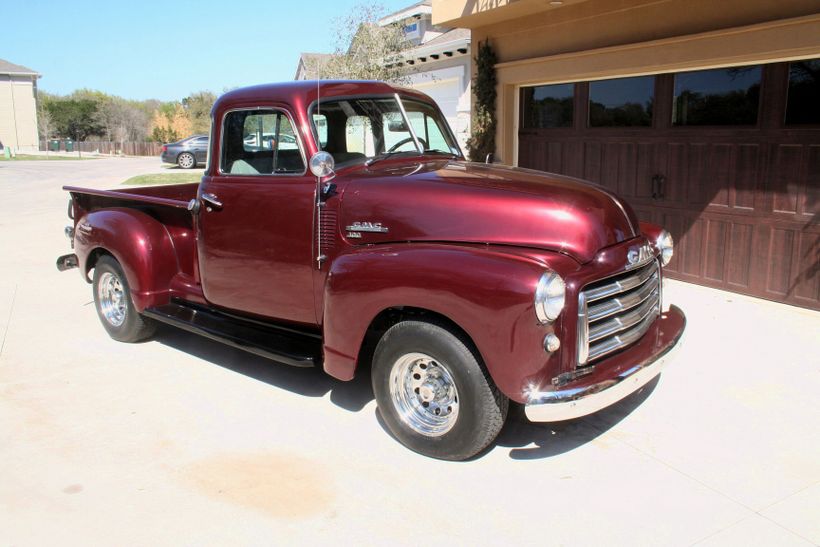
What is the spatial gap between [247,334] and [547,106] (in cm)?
614

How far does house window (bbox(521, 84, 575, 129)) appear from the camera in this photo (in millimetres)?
8906

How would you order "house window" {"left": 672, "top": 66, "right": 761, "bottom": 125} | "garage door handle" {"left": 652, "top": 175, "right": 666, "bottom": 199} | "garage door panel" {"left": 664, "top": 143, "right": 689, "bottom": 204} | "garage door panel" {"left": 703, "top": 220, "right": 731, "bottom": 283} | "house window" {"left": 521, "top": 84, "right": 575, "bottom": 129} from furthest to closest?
"house window" {"left": 521, "top": 84, "right": 575, "bottom": 129}
"garage door handle" {"left": 652, "top": 175, "right": 666, "bottom": 199}
"garage door panel" {"left": 664, "top": 143, "right": 689, "bottom": 204}
"garage door panel" {"left": 703, "top": 220, "right": 731, "bottom": 283}
"house window" {"left": 672, "top": 66, "right": 761, "bottom": 125}

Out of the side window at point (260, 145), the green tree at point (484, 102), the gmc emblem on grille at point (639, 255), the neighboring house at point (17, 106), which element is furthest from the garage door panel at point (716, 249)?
the neighboring house at point (17, 106)

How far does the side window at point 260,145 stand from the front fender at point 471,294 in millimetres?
1082

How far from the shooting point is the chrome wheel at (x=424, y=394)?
372 cm

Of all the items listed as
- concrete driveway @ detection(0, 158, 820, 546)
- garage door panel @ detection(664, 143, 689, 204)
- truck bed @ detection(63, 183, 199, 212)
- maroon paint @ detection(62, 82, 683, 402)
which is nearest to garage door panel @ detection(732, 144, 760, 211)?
garage door panel @ detection(664, 143, 689, 204)

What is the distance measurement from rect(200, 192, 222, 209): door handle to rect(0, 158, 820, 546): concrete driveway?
131 cm

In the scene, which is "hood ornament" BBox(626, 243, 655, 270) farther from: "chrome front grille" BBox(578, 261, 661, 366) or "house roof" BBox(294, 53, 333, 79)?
"house roof" BBox(294, 53, 333, 79)

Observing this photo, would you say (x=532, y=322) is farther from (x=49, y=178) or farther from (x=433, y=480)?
(x=49, y=178)

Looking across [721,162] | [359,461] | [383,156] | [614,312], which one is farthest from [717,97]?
[359,461]

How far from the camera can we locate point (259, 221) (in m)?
4.62

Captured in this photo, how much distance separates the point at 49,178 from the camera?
1001 inches

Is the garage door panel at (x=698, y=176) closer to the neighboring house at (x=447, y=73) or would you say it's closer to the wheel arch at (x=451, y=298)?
the neighboring house at (x=447, y=73)

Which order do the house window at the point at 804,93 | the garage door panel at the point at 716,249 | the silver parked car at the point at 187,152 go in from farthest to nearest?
1. the silver parked car at the point at 187,152
2. the garage door panel at the point at 716,249
3. the house window at the point at 804,93
